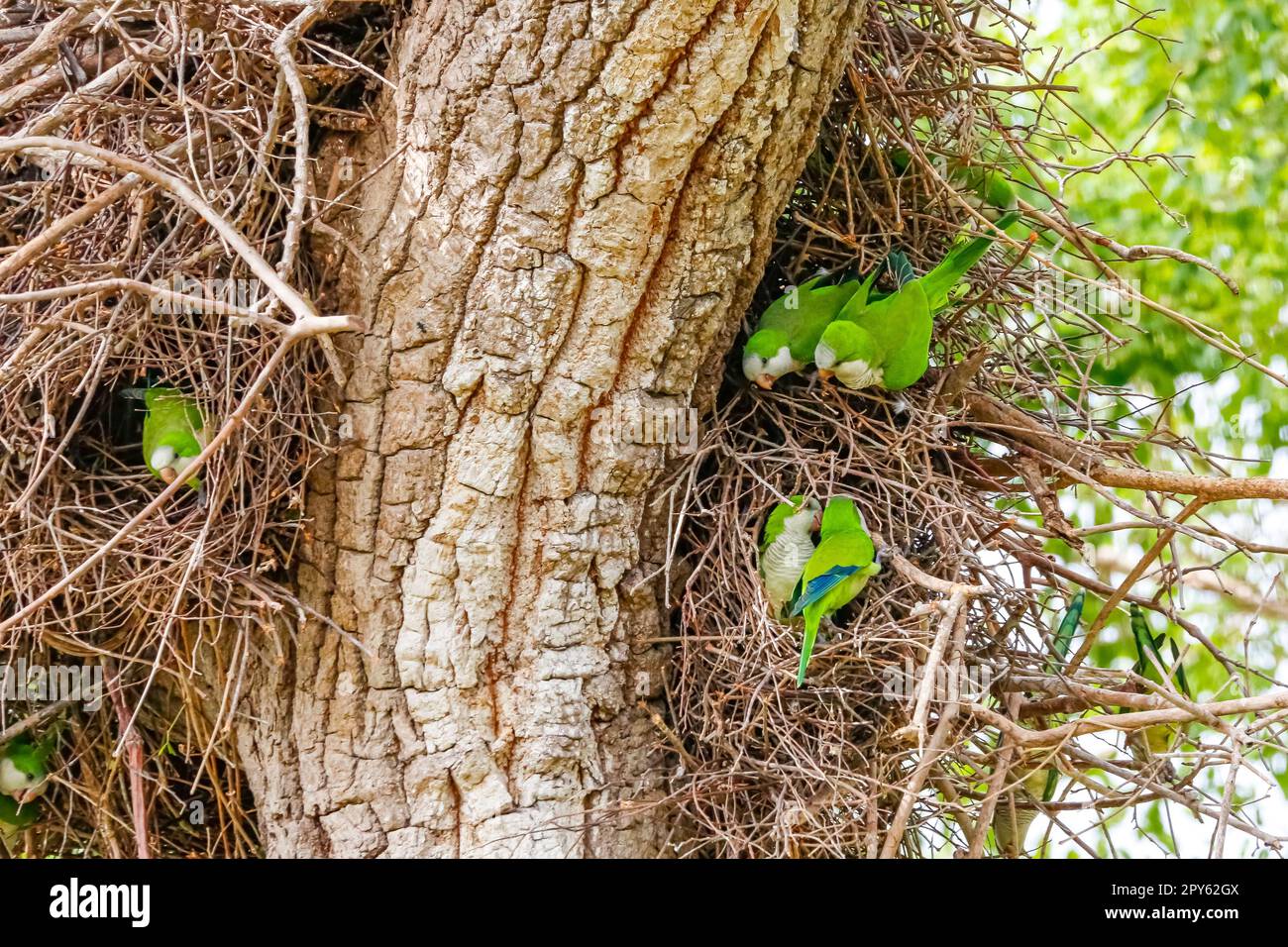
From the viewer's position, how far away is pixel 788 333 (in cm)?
196

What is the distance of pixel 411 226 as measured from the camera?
1758 millimetres

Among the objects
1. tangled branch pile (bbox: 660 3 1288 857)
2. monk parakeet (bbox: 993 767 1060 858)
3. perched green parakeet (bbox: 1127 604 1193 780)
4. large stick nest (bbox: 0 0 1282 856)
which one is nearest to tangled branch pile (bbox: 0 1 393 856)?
large stick nest (bbox: 0 0 1282 856)

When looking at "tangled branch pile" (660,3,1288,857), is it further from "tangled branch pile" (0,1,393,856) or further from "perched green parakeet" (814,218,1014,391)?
"tangled branch pile" (0,1,393,856)

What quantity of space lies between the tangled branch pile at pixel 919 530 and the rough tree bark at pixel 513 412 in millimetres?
168

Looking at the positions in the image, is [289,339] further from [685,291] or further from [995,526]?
[995,526]

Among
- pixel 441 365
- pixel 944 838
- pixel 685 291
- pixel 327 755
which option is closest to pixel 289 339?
pixel 441 365

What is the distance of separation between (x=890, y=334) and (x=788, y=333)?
191mm

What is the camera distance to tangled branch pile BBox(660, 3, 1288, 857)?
Result: 178 cm

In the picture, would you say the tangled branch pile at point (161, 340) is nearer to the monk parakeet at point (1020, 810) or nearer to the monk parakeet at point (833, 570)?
the monk parakeet at point (833, 570)

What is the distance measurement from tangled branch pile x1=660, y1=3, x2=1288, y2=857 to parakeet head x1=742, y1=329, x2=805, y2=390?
86mm

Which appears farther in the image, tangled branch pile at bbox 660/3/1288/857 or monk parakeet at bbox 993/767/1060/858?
monk parakeet at bbox 993/767/1060/858

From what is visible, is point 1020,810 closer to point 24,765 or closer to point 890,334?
point 890,334
